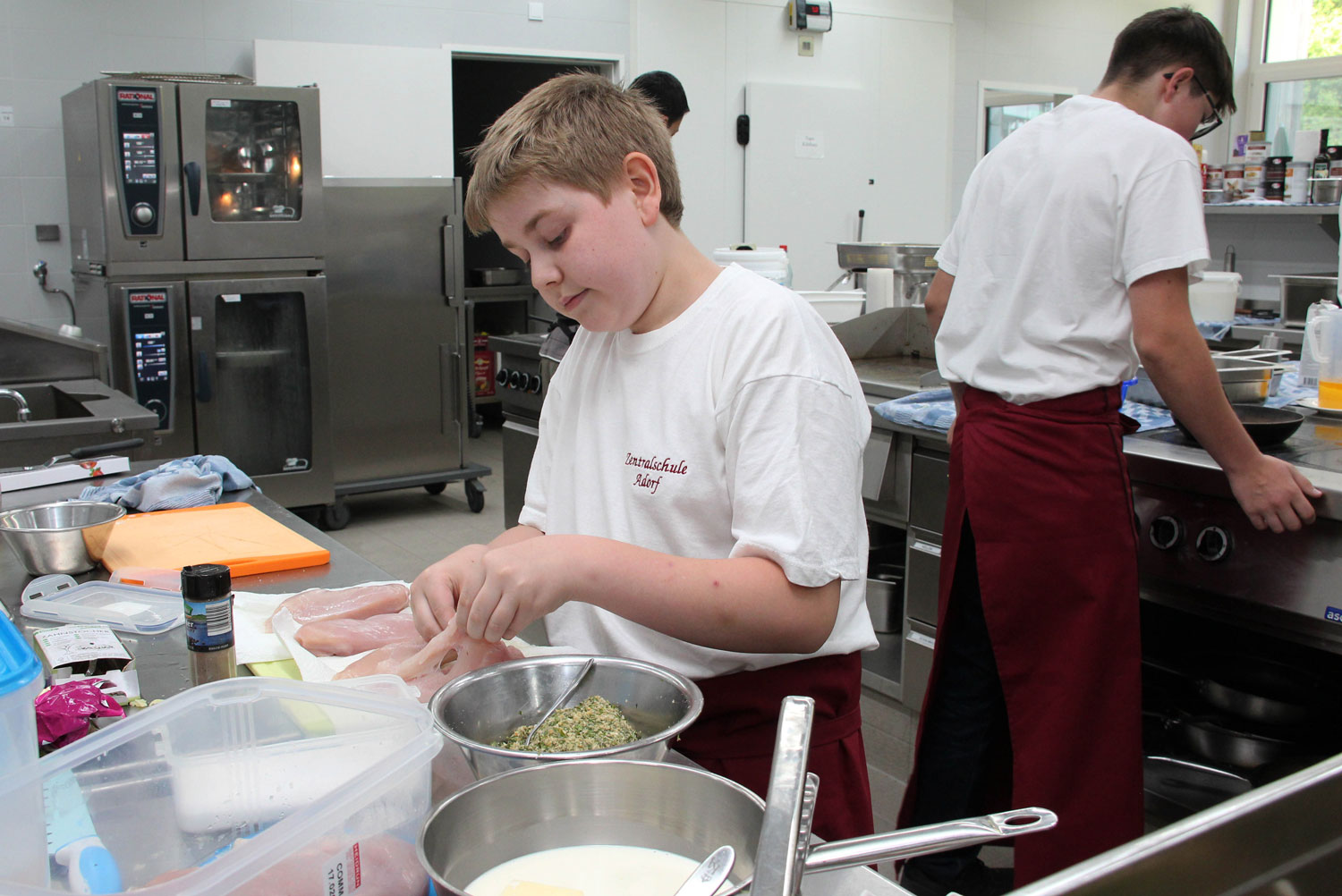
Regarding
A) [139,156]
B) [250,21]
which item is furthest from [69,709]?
[250,21]

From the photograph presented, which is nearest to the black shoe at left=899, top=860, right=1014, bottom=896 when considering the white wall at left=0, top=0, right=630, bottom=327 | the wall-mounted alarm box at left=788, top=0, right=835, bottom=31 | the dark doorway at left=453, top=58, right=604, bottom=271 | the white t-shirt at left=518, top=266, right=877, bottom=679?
the white t-shirt at left=518, top=266, right=877, bottom=679

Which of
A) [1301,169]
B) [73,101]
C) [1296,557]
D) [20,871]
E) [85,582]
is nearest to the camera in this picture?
[20,871]

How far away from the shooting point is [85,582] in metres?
1.70

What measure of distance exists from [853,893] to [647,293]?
68 cm

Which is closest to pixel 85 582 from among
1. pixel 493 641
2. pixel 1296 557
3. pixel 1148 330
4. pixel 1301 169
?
pixel 493 641

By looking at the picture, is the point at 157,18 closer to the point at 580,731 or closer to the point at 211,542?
the point at 211,542

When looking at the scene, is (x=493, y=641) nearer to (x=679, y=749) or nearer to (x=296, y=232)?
(x=679, y=749)

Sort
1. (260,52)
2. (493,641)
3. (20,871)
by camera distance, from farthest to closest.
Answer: (260,52) → (493,641) → (20,871)

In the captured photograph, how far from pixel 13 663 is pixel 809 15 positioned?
6604 mm

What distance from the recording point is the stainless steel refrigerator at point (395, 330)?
4.75 meters

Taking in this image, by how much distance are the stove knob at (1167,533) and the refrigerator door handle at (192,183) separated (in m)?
3.62

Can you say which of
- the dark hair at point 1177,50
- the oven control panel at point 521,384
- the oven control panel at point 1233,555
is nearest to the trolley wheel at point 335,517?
the oven control panel at point 521,384

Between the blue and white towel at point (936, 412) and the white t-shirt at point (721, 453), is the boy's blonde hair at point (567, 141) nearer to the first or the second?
the white t-shirt at point (721, 453)

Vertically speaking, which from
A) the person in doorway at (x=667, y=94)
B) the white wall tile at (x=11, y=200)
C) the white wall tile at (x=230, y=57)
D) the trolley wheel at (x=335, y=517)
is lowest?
the trolley wheel at (x=335, y=517)
